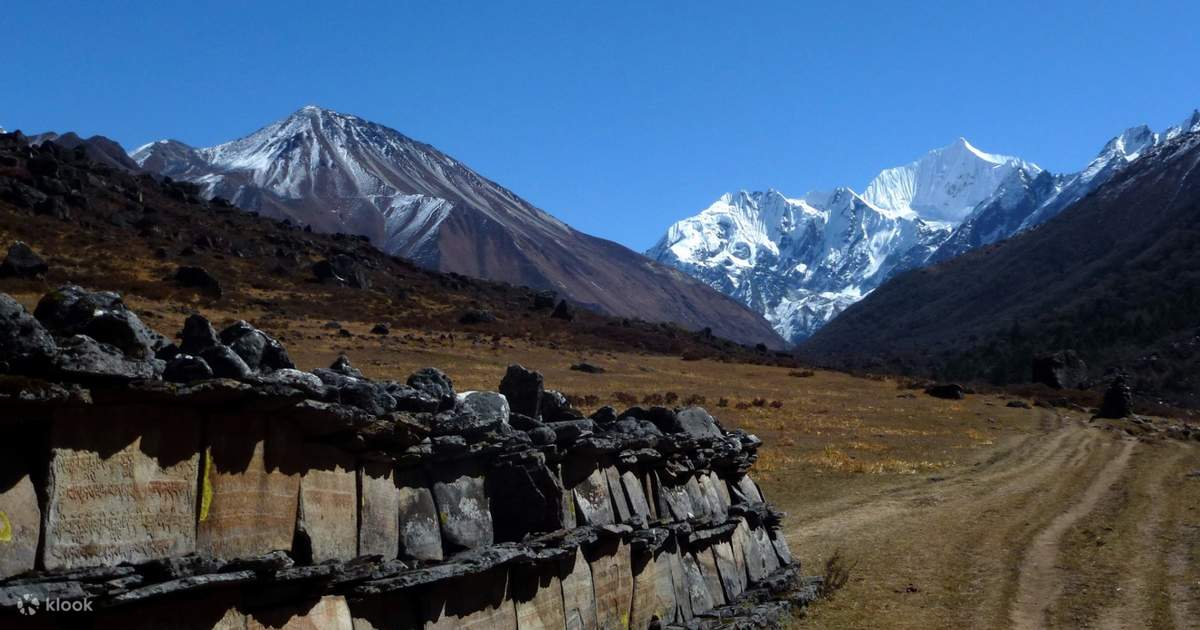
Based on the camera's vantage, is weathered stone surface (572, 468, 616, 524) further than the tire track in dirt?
No

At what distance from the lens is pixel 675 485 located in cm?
1338

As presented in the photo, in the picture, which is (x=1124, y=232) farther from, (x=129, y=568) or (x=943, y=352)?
(x=129, y=568)

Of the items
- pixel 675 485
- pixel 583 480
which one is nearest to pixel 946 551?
pixel 675 485

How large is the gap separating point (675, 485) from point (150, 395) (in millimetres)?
8310

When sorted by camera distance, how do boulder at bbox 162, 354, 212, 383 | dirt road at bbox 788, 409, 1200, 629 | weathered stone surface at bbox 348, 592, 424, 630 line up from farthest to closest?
dirt road at bbox 788, 409, 1200, 629 < weathered stone surface at bbox 348, 592, 424, 630 < boulder at bbox 162, 354, 212, 383

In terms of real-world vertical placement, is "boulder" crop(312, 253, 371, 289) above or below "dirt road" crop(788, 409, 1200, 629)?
above

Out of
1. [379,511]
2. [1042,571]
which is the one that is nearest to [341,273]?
[1042,571]

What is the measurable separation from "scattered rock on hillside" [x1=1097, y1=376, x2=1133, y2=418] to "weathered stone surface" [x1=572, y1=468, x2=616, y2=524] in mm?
46509

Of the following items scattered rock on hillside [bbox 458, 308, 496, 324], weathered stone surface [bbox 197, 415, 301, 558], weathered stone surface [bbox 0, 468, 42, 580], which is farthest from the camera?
scattered rock on hillside [bbox 458, 308, 496, 324]

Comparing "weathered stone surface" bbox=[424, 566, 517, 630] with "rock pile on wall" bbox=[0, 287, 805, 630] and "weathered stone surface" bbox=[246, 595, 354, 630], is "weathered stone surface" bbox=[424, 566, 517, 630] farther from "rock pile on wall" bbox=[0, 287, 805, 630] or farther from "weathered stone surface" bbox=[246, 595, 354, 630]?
"weathered stone surface" bbox=[246, 595, 354, 630]

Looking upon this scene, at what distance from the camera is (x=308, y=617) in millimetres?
7004

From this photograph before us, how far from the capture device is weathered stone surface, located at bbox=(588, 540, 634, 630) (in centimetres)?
1059

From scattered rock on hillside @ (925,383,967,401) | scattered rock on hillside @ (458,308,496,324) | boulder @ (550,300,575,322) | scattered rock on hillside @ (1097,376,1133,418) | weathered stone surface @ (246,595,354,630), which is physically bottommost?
weathered stone surface @ (246,595,354,630)

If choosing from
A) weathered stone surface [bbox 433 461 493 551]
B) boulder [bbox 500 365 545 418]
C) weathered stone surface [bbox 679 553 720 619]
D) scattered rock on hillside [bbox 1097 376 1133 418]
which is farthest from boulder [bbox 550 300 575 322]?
weathered stone surface [bbox 433 461 493 551]
